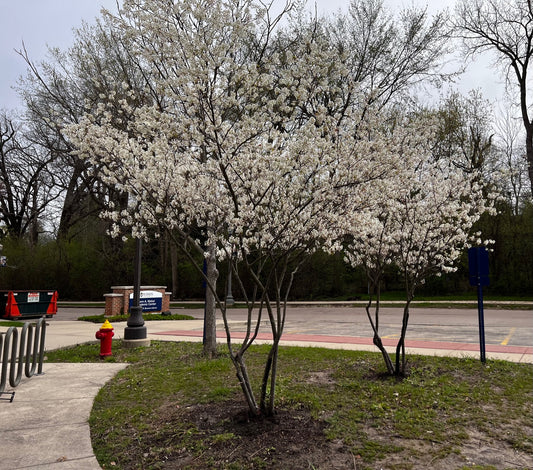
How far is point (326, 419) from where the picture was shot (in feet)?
15.4

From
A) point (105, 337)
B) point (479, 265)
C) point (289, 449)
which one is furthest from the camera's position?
point (105, 337)

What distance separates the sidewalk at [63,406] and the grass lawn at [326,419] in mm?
206

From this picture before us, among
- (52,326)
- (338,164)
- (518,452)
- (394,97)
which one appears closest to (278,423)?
(518,452)

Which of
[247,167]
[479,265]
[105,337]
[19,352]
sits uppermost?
[247,167]

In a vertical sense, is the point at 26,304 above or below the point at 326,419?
above

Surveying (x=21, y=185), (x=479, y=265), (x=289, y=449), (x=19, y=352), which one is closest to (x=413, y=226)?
(x=479, y=265)

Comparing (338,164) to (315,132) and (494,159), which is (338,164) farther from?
(494,159)

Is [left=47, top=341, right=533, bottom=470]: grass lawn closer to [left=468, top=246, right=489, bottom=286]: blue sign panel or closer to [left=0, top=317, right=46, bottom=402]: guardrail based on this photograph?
[left=0, top=317, right=46, bottom=402]: guardrail

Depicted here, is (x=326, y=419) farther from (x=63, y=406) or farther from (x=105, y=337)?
(x=105, y=337)

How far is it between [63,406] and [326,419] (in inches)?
123

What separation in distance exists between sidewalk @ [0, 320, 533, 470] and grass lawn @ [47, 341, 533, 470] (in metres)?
0.21

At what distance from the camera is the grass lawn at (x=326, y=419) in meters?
3.82

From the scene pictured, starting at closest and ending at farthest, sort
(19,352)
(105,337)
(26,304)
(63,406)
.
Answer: (63,406) → (19,352) → (105,337) → (26,304)

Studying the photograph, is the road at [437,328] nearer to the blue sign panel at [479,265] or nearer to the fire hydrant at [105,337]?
the blue sign panel at [479,265]
